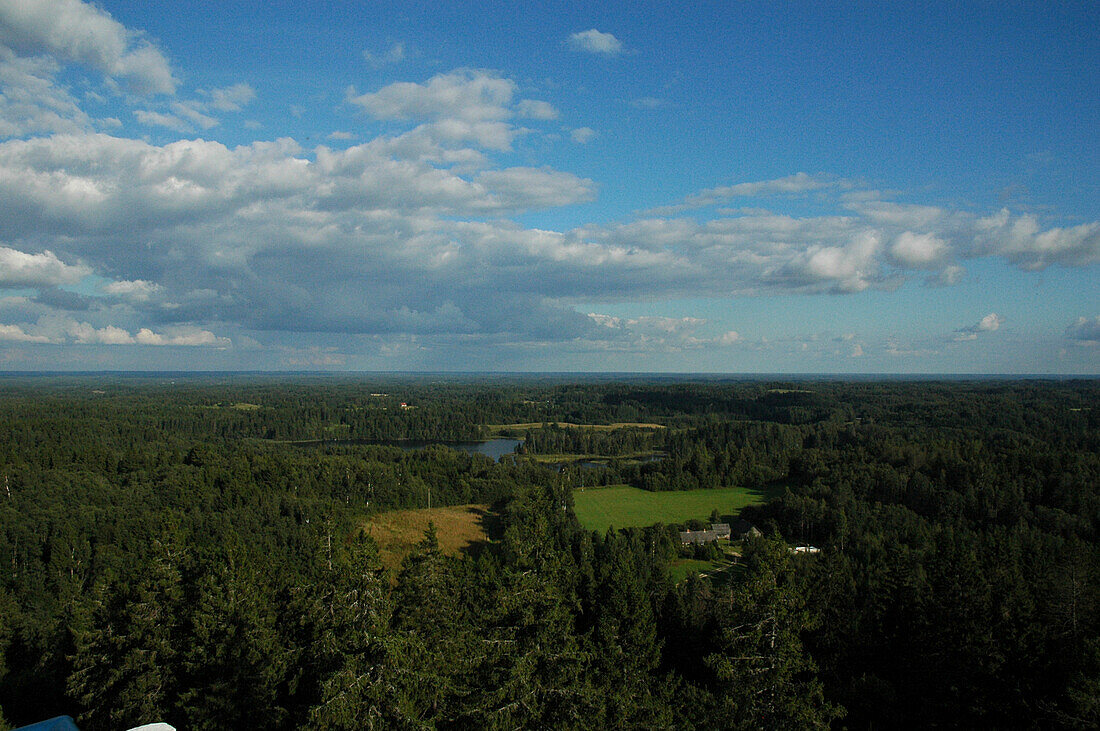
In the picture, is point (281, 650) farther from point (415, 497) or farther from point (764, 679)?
point (415, 497)

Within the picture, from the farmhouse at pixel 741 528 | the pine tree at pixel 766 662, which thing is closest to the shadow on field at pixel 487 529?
the farmhouse at pixel 741 528

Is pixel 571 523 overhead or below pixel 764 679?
below

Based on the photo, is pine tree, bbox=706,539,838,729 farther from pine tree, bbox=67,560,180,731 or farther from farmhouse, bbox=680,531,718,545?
farmhouse, bbox=680,531,718,545

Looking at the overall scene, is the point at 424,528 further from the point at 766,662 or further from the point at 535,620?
the point at 766,662

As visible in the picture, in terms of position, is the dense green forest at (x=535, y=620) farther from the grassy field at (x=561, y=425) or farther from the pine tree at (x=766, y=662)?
the grassy field at (x=561, y=425)

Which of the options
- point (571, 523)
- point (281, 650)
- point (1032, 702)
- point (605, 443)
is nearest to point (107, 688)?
point (281, 650)
